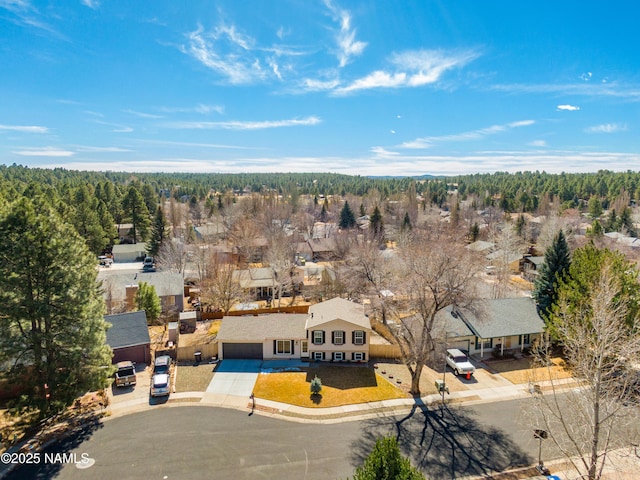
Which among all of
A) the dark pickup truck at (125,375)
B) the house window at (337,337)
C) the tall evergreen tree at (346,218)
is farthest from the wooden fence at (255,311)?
the tall evergreen tree at (346,218)

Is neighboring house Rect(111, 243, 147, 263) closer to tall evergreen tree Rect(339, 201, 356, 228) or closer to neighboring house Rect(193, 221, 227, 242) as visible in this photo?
neighboring house Rect(193, 221, 227, 242)

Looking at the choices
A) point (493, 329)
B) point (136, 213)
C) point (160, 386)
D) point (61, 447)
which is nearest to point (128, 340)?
point (160, 386)

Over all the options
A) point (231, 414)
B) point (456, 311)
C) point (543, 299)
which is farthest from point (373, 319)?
point (231, 414)

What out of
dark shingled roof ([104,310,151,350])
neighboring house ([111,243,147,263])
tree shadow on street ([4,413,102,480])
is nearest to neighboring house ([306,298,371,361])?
dark shingled roof ([104,310,151,350])

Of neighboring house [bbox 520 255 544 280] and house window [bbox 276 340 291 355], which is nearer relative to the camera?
house window [bbox 276 340 291 355]

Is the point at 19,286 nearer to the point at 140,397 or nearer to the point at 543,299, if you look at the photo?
the point at 140,397

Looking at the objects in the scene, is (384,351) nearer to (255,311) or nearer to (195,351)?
(255,311)

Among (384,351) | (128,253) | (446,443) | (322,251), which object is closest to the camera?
(446,443)
